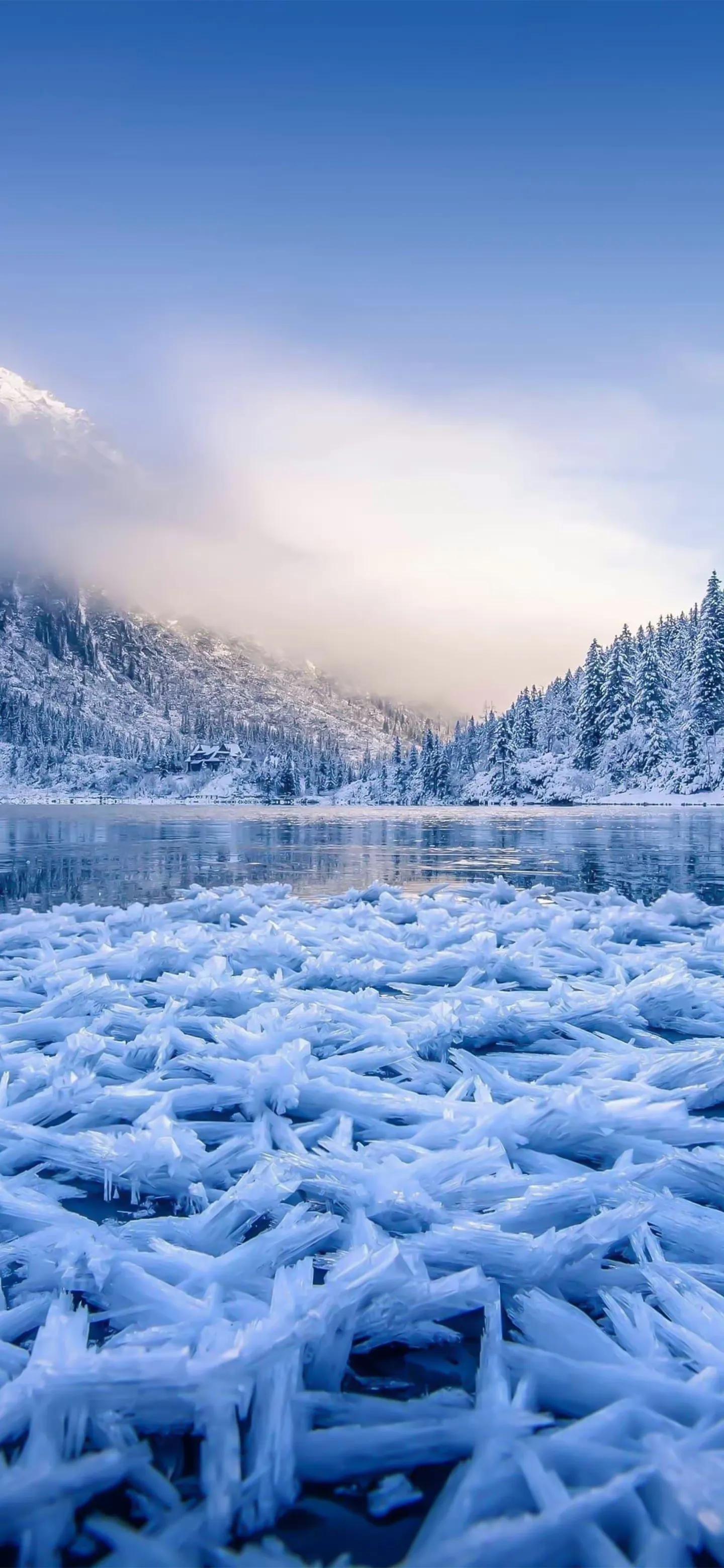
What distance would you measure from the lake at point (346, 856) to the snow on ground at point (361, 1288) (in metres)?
7.23

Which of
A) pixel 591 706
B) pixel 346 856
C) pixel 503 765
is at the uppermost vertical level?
pixel 591 706

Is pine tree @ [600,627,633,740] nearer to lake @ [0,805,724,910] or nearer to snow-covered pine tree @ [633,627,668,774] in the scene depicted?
snow-covered pine tree @ [633,627,668,774]

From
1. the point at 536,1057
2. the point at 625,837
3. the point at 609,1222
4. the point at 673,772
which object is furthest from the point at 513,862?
the point at 673,772

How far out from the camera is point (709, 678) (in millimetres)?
66875

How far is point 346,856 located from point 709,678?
189 ft

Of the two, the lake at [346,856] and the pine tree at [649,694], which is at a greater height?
the pine tree at [649,694]

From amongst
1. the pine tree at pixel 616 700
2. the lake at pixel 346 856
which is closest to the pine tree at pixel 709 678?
the pine tree at pixel 616 700

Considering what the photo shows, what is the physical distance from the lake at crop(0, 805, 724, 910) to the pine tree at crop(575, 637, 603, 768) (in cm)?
3885

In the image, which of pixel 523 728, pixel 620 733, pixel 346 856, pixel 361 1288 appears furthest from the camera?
pixel 523 728

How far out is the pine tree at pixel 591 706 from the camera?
258 ft

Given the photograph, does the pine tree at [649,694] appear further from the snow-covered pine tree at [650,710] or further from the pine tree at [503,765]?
the pine tree at [503,765]

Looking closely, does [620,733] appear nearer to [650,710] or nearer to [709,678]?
[650,710]

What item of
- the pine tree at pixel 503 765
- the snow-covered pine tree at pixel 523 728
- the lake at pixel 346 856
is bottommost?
the lake at pixel 346 856

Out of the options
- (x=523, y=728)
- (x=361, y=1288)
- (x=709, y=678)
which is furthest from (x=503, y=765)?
(x=361, y=1288)
